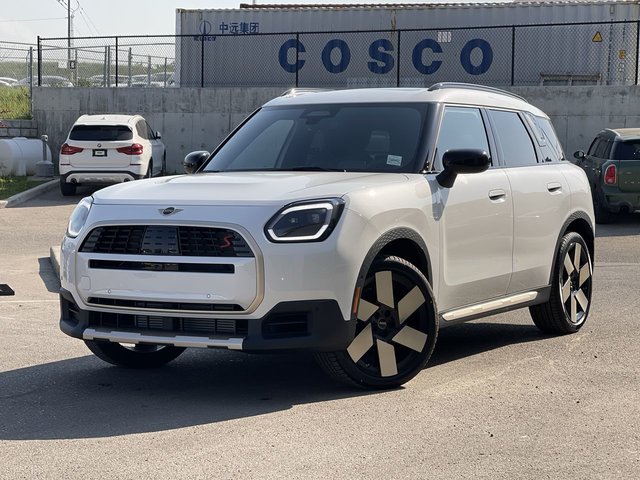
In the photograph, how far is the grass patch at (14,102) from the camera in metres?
37.8

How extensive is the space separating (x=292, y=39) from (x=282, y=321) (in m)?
27.7

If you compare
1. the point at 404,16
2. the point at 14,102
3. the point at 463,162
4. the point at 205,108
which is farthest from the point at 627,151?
the point at 14,102

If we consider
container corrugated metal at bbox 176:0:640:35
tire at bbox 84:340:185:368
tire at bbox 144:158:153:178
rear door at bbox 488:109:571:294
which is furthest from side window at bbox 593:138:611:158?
tire at bbox 84:340:185:368

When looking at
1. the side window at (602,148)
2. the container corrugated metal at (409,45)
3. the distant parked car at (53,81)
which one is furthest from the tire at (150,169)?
the side window at (602,148)

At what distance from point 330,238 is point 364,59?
88.0ft

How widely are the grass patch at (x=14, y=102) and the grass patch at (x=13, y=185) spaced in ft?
26.5

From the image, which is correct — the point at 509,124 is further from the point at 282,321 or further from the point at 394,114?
the point at 282,321

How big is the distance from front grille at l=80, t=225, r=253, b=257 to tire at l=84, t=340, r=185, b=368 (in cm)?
96

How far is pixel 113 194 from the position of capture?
6.94 meters

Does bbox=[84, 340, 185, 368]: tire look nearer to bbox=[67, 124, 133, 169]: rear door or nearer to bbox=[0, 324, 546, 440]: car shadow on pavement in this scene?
bbox=[0, 324, 546, 440]: car shadow on pavement

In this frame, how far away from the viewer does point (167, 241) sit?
647 centimetres

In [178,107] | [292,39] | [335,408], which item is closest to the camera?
[335,408]

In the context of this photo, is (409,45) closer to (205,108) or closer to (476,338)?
(205,108)

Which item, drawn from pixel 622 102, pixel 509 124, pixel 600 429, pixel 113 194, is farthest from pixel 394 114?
pixel 622 102
